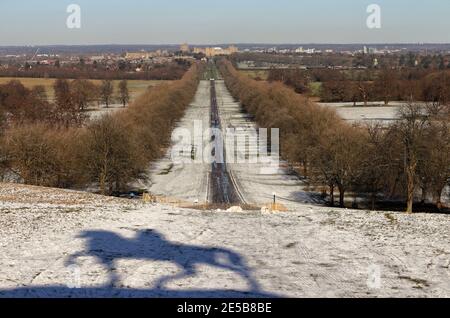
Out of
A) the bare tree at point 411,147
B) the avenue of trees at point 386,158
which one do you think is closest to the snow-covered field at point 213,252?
the bare tree at point 411,147

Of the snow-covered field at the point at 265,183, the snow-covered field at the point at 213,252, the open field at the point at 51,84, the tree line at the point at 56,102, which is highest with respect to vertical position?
the open field at the point at 51,84

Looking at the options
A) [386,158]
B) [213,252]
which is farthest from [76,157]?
[213,252]

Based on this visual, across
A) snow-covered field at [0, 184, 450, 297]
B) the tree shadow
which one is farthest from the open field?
the tree shadow

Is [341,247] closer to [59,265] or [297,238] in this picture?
[297,238]

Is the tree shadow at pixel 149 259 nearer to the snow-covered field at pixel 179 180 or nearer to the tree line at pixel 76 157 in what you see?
the snow-covered field at pixel 179 180

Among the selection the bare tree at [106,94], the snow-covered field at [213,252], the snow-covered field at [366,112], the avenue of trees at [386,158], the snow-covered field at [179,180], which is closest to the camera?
the snow-covered field at [213,252]

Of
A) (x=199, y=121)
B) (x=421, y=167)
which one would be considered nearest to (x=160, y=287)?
(x=421, y=167)

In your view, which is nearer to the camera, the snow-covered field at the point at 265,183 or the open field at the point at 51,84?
the snow-covered field at the point at 265,183
